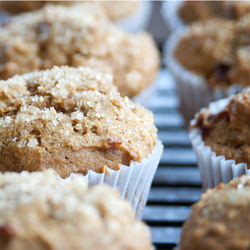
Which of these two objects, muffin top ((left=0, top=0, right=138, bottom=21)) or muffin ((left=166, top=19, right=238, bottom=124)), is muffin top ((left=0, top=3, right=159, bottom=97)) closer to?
muffin ((left=166, top=19, right=238, bottom=124))

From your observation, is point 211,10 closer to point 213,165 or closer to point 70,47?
point 70,47

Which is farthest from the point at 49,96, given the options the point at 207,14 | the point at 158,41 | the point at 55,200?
the point at 158,41

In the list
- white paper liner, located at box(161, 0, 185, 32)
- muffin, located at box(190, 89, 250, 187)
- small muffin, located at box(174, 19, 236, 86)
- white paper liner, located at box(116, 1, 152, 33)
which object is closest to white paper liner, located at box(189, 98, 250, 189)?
muffin, located at box(190, 89, 250, 187)

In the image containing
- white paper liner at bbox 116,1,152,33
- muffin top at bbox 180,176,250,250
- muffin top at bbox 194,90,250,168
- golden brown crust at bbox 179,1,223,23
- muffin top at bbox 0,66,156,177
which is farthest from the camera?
white paper liner at bbox 116,1,152,33

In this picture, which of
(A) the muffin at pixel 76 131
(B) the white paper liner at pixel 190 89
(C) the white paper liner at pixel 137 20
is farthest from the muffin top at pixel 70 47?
(C) the white paper liner at pixel 137 20

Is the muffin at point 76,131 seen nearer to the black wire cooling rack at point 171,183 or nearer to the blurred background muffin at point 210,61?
the black wire cooling rack at point 171,183

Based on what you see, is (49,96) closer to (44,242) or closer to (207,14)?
(44,242)

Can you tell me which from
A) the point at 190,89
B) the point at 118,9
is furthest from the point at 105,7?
the point at 190,89

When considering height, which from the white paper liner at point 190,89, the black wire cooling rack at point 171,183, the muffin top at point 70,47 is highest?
the muffin top at point 70,47
